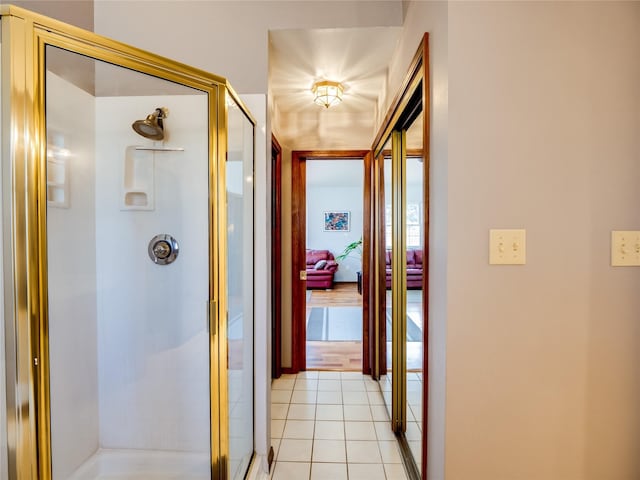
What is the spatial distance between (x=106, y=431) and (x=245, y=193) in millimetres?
1500

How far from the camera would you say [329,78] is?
242 centimetres

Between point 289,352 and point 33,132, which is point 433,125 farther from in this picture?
point 289,352

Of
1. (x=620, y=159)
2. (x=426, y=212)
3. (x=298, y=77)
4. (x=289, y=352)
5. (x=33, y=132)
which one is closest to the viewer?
(x=33, y=132)

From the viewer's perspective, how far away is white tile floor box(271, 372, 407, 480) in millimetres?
1858

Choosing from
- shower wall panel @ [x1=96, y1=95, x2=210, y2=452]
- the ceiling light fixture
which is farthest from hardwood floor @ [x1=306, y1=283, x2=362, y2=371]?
the ceiling light fixture

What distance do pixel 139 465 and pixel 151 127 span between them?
1.81 meters

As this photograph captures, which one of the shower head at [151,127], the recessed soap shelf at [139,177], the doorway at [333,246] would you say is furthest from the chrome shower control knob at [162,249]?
the doorway at [333,246]

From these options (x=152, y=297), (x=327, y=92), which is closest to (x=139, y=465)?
(x=152, y=297)

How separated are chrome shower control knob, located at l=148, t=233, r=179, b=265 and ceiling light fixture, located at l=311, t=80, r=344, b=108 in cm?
155

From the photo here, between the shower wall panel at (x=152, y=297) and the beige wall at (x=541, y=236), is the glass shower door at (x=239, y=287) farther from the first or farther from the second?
the beige wall at (x=541, y=236)

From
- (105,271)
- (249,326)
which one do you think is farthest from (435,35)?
(105,271)

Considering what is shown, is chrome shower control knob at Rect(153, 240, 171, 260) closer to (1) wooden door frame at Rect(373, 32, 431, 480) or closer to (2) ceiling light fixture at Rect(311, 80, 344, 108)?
(1) wooden door frame at Rect(373, 32, 431, 480)

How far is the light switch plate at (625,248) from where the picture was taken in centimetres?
110

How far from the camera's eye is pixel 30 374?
3.22ft
